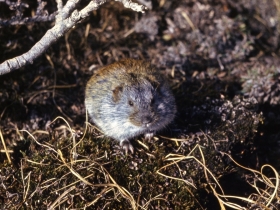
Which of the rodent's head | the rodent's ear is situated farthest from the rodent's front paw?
the rodent's ear

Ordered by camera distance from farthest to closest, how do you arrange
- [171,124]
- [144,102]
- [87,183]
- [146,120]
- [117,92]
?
[171,124]
[117,92]
[144,102]
[146,120]
[87,183]

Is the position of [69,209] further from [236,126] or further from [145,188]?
[236,126]

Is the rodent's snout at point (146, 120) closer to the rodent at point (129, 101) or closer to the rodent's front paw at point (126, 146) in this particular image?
the rodent at point (129, 101)

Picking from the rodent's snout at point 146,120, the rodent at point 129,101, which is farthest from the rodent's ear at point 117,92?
the rodent's snout at point 146,120

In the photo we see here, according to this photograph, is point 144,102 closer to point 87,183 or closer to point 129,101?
point 129,101

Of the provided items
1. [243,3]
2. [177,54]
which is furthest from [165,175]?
[243,3]

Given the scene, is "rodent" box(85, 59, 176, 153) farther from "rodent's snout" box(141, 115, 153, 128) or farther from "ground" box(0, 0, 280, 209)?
Answer: "ground" box(0, 0, 280, 209)

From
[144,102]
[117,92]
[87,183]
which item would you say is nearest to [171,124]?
[144,102]
